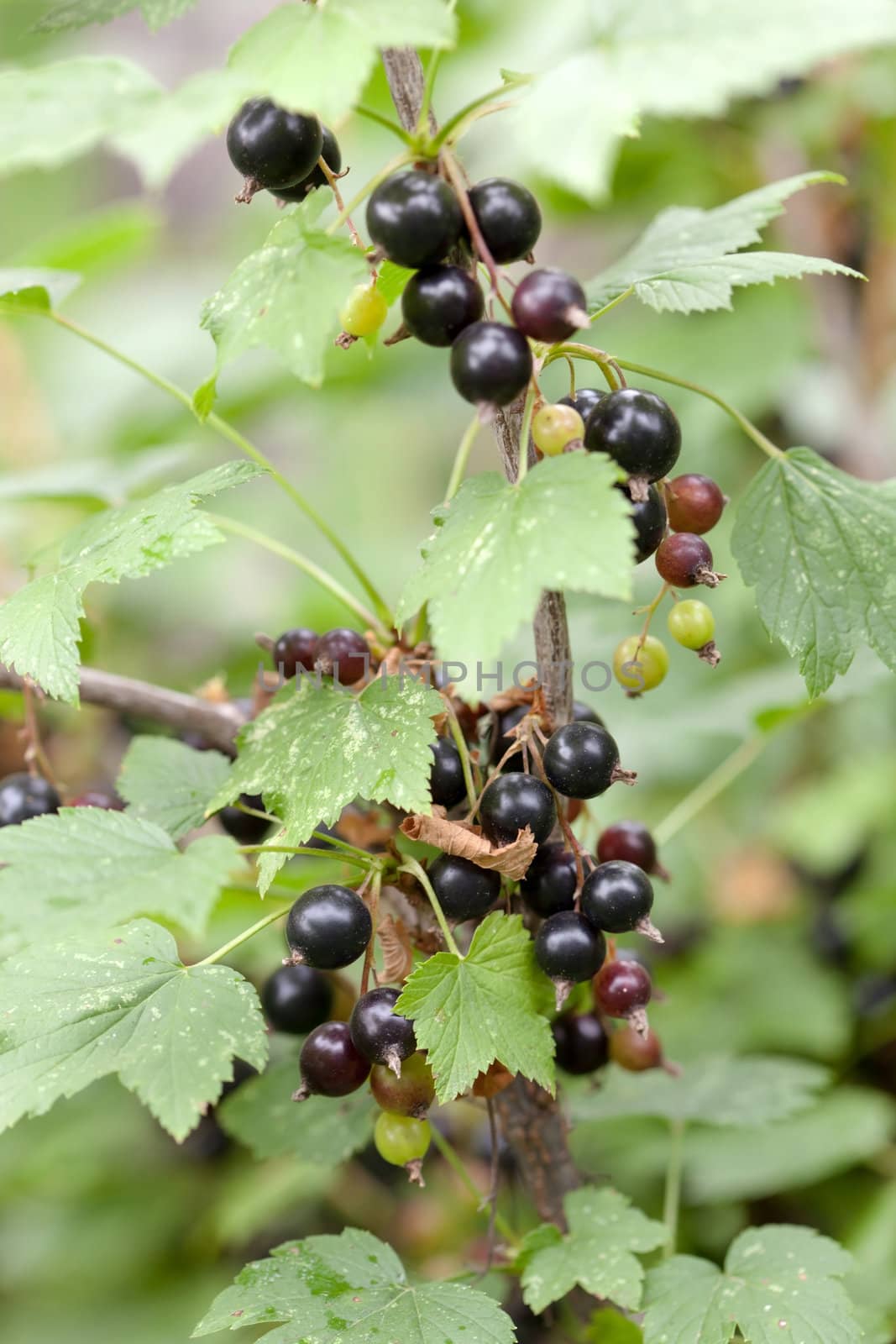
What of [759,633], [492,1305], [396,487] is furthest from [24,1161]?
[396,487]

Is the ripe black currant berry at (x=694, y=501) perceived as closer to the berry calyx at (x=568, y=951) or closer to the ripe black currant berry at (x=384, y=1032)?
the berry calyx at (x=568, y=951)

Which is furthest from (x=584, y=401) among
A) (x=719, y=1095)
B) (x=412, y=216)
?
(x=719, y=1095)

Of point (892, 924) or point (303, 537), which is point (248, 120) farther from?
point (303, 537)

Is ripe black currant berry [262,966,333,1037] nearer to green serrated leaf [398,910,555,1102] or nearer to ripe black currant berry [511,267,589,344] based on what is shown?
green serrated leaf [398,910,555,1102]

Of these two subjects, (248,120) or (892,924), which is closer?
(248,120)

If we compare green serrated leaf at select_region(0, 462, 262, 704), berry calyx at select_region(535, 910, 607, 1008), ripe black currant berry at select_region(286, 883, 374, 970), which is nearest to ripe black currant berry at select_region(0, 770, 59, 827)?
green serrated leaf at select_region(0, 462, 262, 704)
